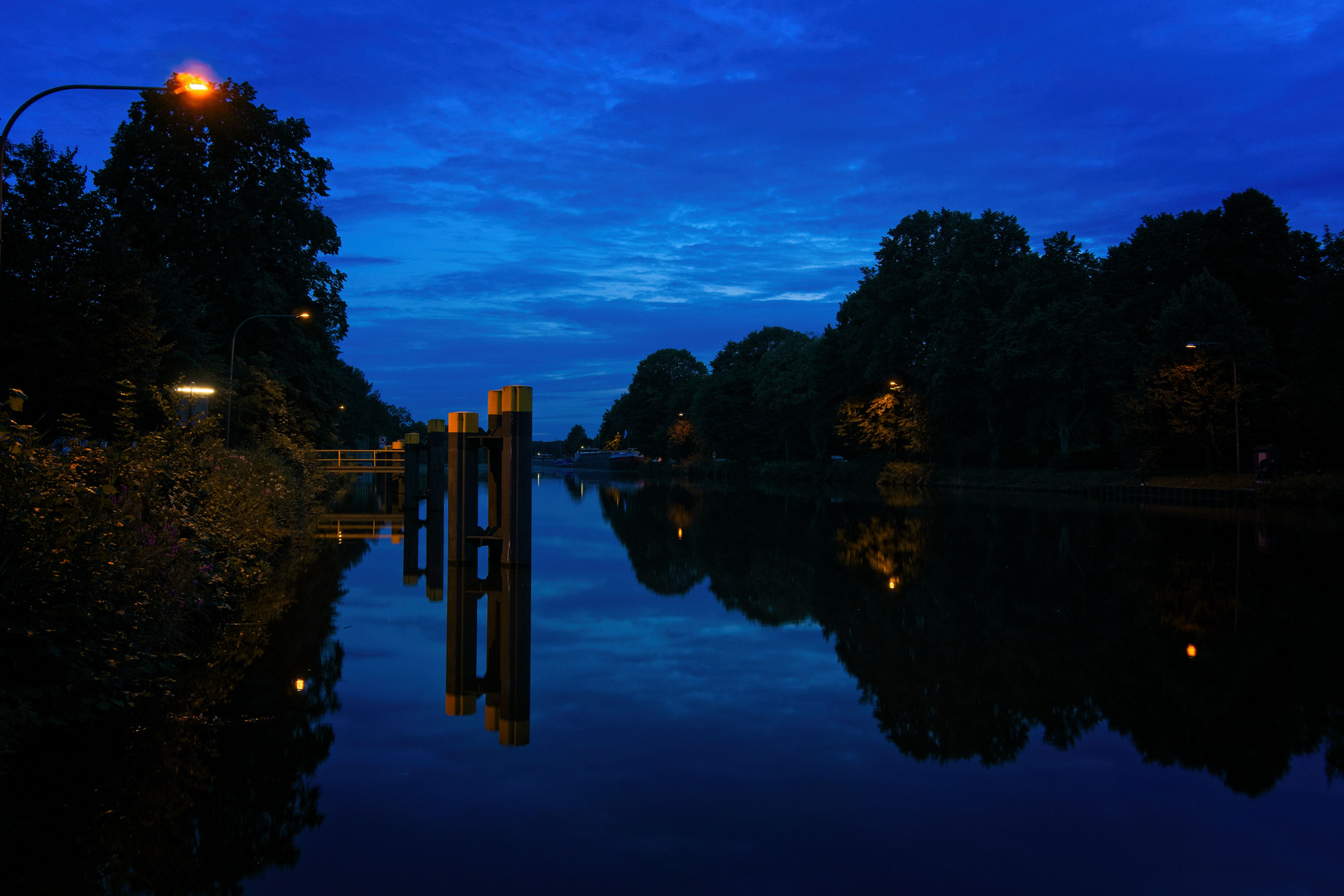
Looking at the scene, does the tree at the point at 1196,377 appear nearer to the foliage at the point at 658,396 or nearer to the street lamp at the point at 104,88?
the street lamp at the point at 104,88

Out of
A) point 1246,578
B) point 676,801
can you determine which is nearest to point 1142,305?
point 1246,578

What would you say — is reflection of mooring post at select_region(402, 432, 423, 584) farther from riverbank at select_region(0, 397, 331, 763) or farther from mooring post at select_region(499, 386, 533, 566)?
riverbank at select_region(0, 397, 331, 763)

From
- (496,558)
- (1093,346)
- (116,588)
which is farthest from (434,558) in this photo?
(1093,346)

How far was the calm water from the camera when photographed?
439 cm

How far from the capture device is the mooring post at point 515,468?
14289 millimetres

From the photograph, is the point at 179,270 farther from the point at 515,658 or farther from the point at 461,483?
the point at 515,658

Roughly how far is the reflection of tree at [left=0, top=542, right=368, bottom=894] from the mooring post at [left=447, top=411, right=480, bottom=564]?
7.75 m

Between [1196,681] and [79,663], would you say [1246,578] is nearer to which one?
[1196,681]

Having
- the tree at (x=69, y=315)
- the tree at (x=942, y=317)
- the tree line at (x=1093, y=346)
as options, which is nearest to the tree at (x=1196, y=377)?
the tree line at (x=1093, y=346)

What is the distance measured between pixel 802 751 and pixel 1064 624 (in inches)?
217

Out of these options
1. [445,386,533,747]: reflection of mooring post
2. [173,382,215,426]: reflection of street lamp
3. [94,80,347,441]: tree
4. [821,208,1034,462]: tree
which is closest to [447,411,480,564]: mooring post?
[445,386,533,747]: reflection of mooring post

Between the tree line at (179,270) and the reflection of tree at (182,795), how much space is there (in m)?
18.7

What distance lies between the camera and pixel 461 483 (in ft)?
52.2

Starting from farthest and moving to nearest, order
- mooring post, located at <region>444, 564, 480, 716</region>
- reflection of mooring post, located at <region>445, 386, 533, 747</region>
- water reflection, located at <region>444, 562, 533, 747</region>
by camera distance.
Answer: reflection of mooring post, located at <region>445, 386, 533, 747</region>
mooring post, located at <region>444, 564, 480, 716</region>
water reflection, located at <region>444, 562, 533, 747</region>
